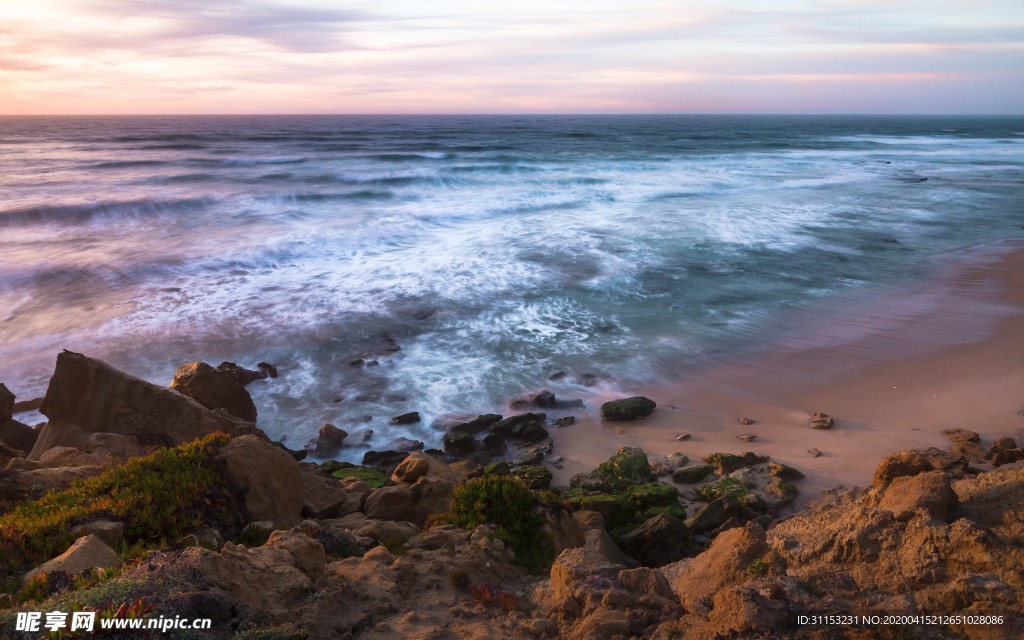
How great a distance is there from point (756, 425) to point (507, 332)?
605 cm

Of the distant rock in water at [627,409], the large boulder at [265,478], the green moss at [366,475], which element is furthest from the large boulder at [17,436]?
the distant rock in water at [627,409]

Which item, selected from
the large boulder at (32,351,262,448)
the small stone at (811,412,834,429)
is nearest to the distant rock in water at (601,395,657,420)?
the small stone at (811,412,834,429)

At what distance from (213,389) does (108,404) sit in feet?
5.88

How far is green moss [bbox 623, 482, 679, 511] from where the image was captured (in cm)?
731

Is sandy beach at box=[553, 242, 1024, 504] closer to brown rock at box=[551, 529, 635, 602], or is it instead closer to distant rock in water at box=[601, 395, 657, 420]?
distant rock in water at box=[601, 395, 657, 420]

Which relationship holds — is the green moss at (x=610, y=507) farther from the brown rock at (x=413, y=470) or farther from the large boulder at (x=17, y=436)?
the large boulder at (x=17, y=436)

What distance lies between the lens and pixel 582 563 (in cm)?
493

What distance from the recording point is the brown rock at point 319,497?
6.72 m

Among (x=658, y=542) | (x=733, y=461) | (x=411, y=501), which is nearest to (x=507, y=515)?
(x=411, y=501)

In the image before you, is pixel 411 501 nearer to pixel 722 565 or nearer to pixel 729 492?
pixel 722 565

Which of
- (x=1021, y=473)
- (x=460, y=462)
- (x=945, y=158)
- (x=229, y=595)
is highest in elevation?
(x=945, y=158)

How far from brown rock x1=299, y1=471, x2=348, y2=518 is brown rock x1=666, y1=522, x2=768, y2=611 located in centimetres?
369

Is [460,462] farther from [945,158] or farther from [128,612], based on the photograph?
[945,158]

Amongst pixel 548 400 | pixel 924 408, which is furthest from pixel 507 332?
pixel 924 408
